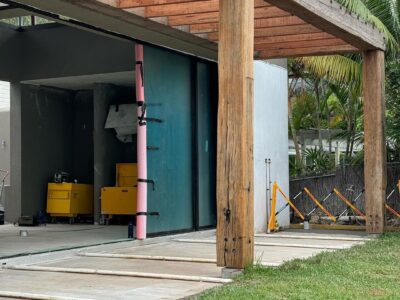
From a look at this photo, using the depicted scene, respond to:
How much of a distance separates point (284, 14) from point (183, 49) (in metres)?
2.24

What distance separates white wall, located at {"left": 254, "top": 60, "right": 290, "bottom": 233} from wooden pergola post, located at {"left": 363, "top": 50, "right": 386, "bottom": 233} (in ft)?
6.91

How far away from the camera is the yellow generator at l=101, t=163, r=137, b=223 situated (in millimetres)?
13789

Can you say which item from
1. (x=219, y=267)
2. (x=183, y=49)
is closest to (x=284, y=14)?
(x=183, y=49)

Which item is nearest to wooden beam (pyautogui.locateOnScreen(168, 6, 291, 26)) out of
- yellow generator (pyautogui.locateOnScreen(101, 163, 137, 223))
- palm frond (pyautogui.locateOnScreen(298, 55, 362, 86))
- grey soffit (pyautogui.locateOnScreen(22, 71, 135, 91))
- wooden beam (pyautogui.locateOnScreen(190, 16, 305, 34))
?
wooden beam (pyautogui.locateOnScreen(190, 16, 305, 34))

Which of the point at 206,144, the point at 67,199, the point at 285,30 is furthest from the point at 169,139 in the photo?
the point at 67,199

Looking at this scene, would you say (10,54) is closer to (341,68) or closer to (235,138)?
(341,68)

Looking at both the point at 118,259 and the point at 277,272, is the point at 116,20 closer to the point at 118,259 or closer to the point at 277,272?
the point at 118,259

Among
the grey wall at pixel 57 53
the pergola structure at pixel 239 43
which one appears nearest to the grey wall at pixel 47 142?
the grey wall at pixel 57 53

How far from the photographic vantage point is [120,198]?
13812 millimetres

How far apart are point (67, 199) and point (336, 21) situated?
7403 mm

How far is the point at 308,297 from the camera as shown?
5.75m

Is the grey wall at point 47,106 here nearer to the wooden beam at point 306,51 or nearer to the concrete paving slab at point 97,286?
the wooden beam at point 306,51

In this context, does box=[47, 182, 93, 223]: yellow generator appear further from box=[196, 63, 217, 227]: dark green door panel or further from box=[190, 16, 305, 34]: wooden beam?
box=[190, 16, 305, 34]: wooden beam

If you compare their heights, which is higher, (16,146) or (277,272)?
(16,146)
